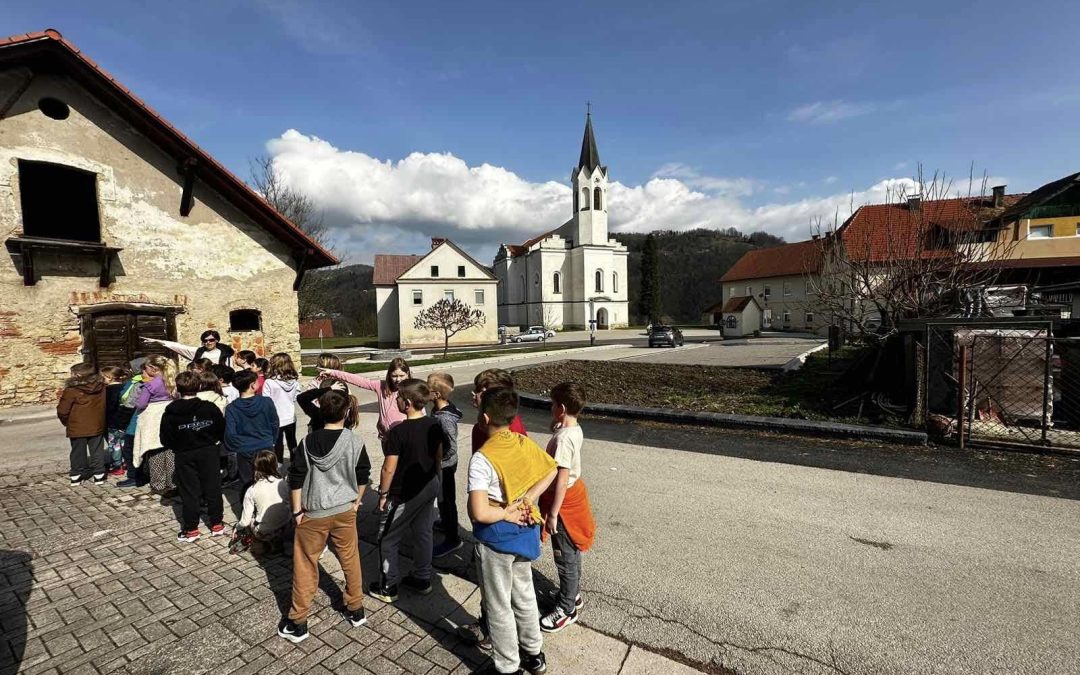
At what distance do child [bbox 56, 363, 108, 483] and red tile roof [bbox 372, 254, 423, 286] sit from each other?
1705 inches

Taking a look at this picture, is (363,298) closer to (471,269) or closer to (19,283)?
(471,269)

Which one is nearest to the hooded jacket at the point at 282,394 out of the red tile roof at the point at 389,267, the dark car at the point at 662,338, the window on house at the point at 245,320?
the window on house at the point at 245,320

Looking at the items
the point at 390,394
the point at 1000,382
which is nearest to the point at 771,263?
the point at 1000,382

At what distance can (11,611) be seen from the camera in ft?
11.2

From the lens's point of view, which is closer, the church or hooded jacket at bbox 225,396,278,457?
hooded jacket at bbox 225,396,278,457

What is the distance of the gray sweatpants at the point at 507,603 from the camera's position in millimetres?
2570

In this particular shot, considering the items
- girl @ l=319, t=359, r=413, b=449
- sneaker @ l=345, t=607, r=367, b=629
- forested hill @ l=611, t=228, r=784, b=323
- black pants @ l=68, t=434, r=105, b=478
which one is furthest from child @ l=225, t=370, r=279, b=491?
forested hill @ l=611, t=228, r=784, b=323

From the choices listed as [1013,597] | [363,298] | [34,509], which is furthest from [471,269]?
[1013,597]

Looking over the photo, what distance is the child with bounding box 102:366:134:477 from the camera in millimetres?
6195

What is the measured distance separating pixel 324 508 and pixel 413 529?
70cm

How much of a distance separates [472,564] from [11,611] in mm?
3337

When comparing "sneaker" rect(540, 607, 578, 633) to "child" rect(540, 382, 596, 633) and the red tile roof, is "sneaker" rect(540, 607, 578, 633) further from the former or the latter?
the red tile roof

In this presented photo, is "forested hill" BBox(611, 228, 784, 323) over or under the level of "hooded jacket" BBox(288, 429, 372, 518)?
over

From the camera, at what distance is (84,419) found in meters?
5.96
